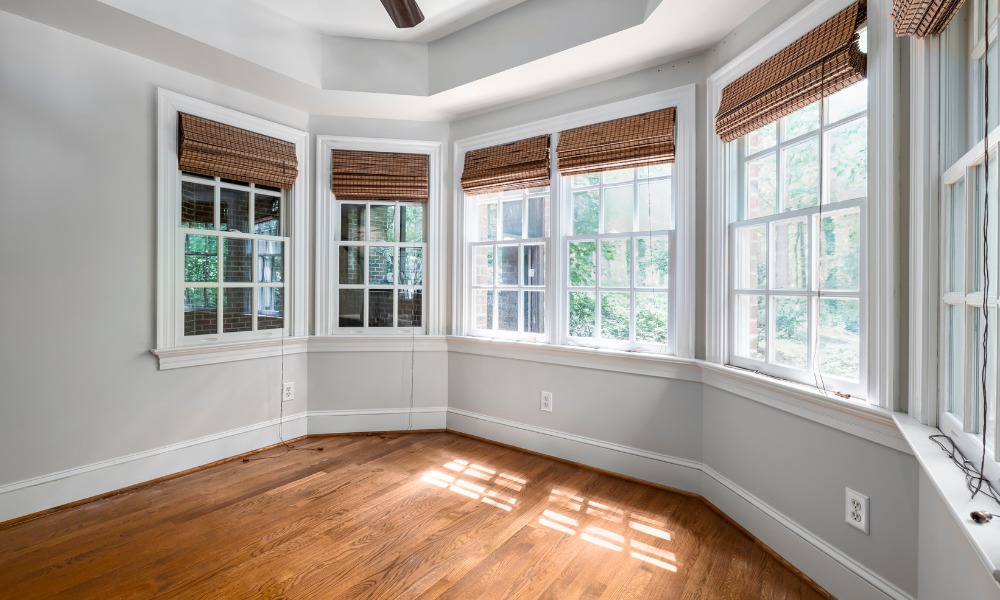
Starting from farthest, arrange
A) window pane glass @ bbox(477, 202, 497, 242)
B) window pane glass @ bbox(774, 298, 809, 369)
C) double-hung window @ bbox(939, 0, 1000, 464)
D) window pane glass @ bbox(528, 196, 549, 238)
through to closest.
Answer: window pane glass @ bbox(477, 202, 497, 242) < window pane glass @ bbox(528, 196, 549, 238) < window pane glass @ bbox(774, 298, 809, 369) < double-hung window @ bbox(939, 0, 1000, 464)

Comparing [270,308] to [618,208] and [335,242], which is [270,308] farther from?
[618,208]

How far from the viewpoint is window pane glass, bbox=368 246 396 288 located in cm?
363

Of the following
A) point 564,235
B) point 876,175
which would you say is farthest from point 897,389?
point 564,235

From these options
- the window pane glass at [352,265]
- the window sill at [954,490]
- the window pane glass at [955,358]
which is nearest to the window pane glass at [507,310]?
the window pane glass at [352,265]

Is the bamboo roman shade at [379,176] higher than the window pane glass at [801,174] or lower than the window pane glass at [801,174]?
higher

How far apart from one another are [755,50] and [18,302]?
3706 millimetres

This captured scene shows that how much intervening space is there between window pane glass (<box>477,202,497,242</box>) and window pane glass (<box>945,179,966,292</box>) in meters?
2.54

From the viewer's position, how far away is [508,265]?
134 inches

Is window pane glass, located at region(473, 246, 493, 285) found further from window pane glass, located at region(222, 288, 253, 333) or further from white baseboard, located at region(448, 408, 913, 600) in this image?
window pane glass, located at region(222, 288, 253, 333)

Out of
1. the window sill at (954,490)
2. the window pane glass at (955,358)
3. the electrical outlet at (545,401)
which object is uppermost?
the window pane glass at (955,358)

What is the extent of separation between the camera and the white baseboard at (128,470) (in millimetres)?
2287

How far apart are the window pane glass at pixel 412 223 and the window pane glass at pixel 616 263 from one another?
1.49 m

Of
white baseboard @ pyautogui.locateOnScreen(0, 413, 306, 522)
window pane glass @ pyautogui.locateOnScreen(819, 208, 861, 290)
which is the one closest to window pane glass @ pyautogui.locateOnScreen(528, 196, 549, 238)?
window pane glass @ pyautogui.locateOnScreen(819, 208, 861, 290)

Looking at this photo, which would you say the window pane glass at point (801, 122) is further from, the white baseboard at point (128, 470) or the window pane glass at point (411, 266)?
the white baseboard at point (128, 470)
